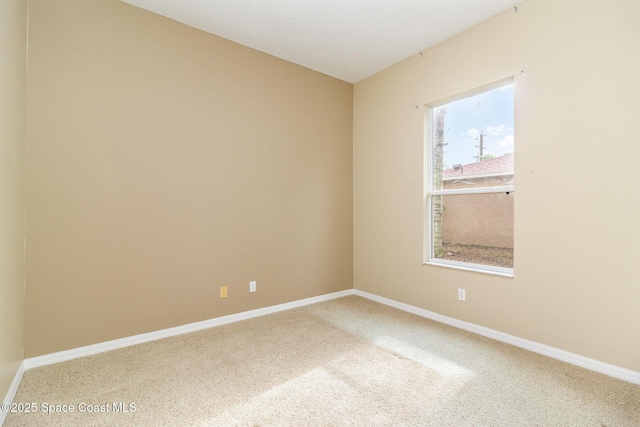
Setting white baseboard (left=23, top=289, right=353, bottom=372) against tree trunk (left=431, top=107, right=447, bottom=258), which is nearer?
white baseboard (left=23, top=289, right=353, bottom=372)

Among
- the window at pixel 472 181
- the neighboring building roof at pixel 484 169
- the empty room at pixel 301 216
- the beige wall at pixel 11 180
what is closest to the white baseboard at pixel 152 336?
the empty room at pixel 301 216

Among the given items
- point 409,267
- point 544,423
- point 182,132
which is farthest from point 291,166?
point 544,423

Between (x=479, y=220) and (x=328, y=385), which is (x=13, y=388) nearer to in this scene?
(x=328, y=385)

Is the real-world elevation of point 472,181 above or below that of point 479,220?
above

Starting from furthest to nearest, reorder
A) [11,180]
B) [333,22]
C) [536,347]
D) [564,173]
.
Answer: [333,22]
[536,347]
[564,173]
[11,180]

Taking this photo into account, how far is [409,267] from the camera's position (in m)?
3.42

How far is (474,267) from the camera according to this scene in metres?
2.96

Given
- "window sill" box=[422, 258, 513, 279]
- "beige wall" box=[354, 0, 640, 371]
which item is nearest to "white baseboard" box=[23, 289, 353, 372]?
"window sill" box=[422, 258, 513, 279]

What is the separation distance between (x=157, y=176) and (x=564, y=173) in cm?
323

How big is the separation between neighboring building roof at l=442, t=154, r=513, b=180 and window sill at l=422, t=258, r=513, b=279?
85cm

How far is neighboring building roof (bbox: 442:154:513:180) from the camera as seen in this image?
2.72 metres

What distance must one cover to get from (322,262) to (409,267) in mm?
1038

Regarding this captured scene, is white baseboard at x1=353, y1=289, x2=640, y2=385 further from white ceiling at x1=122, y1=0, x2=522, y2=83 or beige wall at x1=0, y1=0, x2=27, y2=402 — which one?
beige wall at x1=0, y1=0, x2=27, y2=402

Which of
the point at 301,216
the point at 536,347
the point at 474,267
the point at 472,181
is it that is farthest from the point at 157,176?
the point at 536,347
